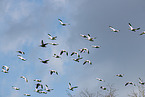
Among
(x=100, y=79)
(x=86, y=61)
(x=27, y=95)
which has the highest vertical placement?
(x=86, y=61)

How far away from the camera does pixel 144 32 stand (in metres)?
22.6

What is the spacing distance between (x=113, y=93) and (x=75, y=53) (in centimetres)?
2150

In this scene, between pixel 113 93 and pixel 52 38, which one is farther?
pixel 113 93

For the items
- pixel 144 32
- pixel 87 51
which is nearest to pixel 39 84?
pixel 87 51

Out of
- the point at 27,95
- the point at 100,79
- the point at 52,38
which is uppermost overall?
the point at 52,38

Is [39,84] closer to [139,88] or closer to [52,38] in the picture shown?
[52,38]

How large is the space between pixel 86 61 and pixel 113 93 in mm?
20719

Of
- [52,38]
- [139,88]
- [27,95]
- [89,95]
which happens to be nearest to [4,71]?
[27,95]

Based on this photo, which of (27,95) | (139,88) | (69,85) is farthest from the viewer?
(139,88)

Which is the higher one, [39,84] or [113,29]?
[113,29]

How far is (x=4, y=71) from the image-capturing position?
22.8m

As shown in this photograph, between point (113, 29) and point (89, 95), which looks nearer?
point (113, 29)

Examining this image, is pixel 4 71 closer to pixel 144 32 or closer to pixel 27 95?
pixel 27 95

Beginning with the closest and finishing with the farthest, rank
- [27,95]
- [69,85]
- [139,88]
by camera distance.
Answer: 1. [27,95]
2. [69,85]
3. [139,88]
